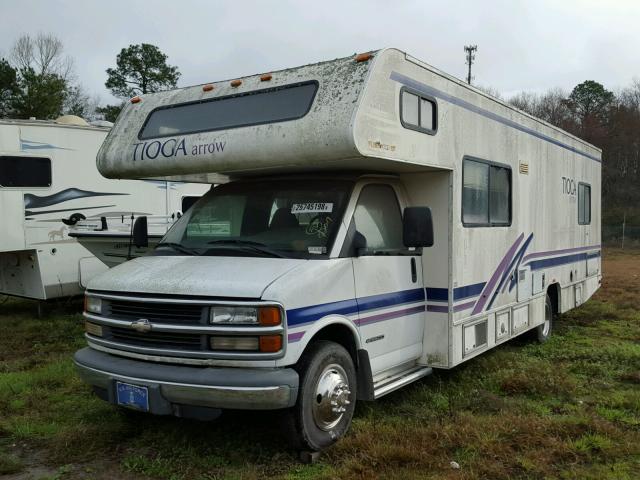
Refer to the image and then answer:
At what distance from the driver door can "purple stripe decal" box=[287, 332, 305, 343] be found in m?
0.74

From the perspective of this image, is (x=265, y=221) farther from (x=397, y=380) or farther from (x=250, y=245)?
(x=397, y=380)

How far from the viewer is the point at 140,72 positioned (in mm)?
37656

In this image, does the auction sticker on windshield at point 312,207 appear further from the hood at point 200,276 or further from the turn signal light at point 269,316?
the turn signal light at point 269,316

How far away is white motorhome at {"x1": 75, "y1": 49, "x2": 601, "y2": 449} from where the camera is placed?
4.09 m

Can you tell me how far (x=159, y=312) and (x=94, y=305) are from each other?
2.48 feet

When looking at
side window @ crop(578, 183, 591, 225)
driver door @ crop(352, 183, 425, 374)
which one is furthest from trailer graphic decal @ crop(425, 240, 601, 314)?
side window @ crop(578, 183, 591, 225)

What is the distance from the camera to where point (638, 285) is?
14.8 metres

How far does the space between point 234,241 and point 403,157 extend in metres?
1.47

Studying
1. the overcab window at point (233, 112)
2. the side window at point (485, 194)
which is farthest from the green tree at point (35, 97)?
the side window at point (485, 194)

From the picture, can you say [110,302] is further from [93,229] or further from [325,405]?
[93,229]

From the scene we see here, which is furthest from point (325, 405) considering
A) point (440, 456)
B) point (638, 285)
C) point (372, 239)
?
point (638, 285)

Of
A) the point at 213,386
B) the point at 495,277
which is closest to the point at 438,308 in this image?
the point at 495,277

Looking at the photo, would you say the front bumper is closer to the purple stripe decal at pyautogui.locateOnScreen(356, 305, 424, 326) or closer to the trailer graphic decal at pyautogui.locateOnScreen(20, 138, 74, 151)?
the purple stripe decal at pyautogui.locateOnScreen(356, 305, 424, 326)

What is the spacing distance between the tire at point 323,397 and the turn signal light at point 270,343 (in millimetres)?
327
